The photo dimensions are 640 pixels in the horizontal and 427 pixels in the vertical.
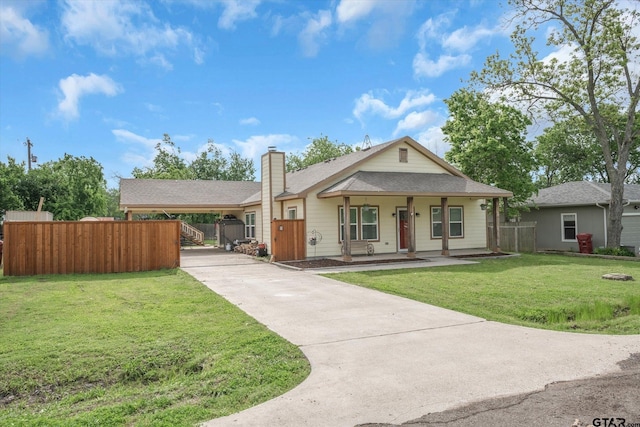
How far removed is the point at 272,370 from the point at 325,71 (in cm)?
2064

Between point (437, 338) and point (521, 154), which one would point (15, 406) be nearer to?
point (437, 338)

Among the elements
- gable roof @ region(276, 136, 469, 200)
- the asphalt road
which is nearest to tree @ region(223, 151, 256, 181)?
gable roof @ region(276, 136, 469, 200)

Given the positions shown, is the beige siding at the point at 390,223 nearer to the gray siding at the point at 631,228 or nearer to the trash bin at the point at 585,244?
the trash bin at the point at 585,244

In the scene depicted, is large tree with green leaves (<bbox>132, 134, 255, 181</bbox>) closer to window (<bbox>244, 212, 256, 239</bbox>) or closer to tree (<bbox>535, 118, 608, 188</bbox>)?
window (<bbox>244, 212, 256, 239</bbox>)

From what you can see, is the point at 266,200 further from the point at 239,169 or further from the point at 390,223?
the point at 239,169

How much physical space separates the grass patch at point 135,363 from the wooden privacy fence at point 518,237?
57.9 ft

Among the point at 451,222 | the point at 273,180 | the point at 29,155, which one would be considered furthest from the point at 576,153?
the point at 29,155

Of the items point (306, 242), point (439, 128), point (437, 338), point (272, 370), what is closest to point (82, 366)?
point (272, 370)

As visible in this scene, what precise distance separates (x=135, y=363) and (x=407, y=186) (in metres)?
13.9

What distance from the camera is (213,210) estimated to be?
85.7ft

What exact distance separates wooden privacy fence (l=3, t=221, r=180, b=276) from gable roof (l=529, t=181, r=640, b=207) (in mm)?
19124

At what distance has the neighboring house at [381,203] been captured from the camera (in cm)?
1719

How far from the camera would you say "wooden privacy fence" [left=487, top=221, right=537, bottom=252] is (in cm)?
2147

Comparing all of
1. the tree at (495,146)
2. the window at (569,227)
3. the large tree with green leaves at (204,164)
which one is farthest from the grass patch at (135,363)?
the large tree with green leaves at (204,164)
